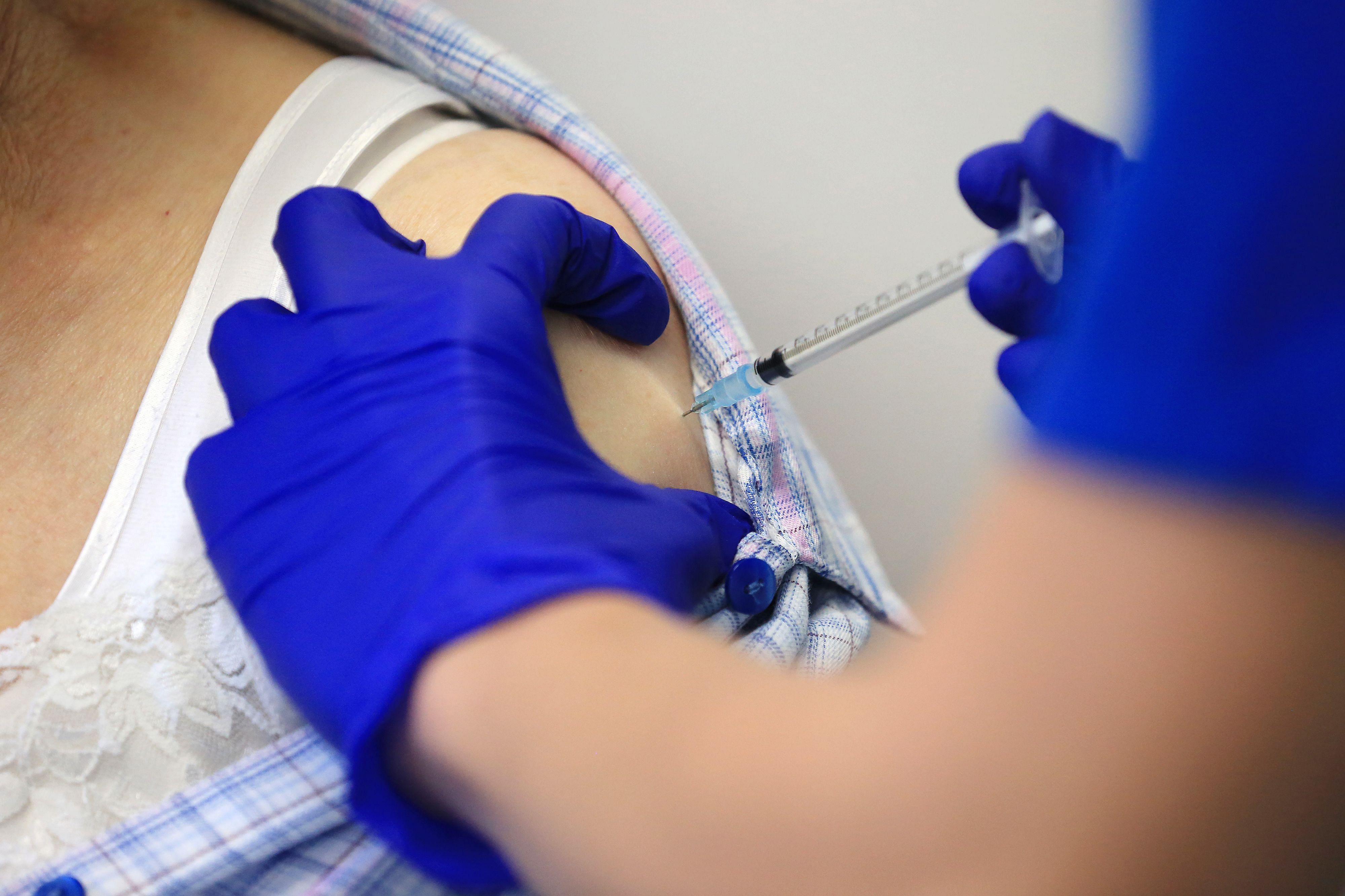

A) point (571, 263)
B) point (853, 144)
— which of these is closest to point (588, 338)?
point (571, 263)

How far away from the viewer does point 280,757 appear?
0.65 metres

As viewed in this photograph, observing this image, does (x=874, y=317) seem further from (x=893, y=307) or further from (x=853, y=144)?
(x=853, y=144)

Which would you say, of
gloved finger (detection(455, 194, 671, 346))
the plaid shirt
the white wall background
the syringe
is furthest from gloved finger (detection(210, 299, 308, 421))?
the white wall background

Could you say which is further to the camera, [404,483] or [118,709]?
[118,709]

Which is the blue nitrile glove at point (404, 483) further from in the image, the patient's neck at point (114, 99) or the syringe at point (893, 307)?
the patient's neck at point (114, 99)

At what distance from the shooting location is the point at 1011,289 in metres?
0.70

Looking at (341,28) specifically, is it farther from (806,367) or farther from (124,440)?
(806,367)

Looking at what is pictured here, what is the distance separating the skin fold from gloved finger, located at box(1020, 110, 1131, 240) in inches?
16.3

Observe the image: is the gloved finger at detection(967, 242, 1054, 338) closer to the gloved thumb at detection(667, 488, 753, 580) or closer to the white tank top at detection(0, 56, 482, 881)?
the gloved thumb at detection(667, 488, 753, 580)

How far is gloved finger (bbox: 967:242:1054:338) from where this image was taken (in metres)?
0.70

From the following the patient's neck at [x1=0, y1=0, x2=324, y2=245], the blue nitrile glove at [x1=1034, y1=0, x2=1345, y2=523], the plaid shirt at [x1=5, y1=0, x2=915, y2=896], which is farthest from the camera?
the patient's neck at [x1=0, y1=0, x2=324, y2=245]

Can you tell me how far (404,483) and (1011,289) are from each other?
1.74 feet

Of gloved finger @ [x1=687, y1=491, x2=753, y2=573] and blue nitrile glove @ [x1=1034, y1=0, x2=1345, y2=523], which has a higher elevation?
blue nitrile glove @ [x1=1034, y1=0, x2=1345, y2=523]

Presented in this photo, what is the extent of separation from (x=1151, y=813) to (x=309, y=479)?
56 centimetres
